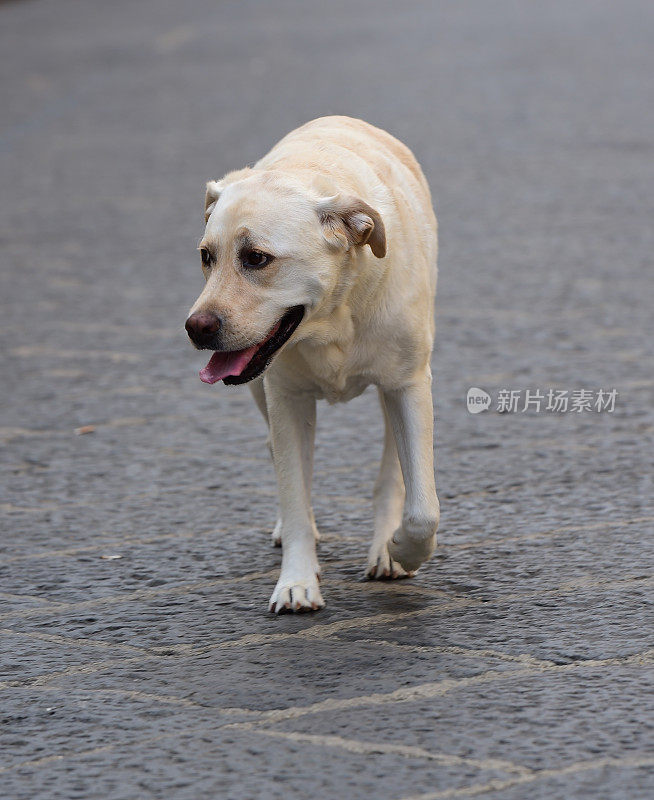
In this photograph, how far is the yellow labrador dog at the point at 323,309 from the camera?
11.7 ft

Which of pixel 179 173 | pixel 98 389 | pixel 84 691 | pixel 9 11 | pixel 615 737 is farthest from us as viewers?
pixel 9 11

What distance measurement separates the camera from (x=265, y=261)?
3557 mm

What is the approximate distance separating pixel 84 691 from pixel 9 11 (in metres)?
23.0

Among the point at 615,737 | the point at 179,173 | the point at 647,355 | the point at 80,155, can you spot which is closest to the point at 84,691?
the point at 615,737

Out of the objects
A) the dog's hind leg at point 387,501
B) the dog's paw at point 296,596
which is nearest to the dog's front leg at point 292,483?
the dog's paw at point 296,596

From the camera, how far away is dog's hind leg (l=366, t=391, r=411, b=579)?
4215mm

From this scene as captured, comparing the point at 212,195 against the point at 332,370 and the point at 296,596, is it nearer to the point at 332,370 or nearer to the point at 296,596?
the point at 332,370

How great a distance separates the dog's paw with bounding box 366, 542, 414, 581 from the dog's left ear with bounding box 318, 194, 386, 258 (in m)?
0.99

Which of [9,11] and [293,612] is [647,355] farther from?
[9,11]

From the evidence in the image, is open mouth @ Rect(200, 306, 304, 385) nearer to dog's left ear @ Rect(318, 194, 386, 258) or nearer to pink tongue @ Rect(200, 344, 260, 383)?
pink tongue @ Rect(200, 344, 260, 383)

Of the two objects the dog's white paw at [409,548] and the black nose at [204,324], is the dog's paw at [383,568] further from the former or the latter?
the black nose at [204,324]

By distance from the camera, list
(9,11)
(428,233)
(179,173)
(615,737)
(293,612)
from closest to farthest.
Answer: (615,737) < (293,612) < (428,233) < (179,173) < (9,11)

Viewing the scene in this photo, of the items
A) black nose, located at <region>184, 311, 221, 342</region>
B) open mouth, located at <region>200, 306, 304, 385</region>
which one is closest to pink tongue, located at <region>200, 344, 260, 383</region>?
open mouth, located at <region>200, 306, 304, 385</region>

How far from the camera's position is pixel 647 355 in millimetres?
6242
